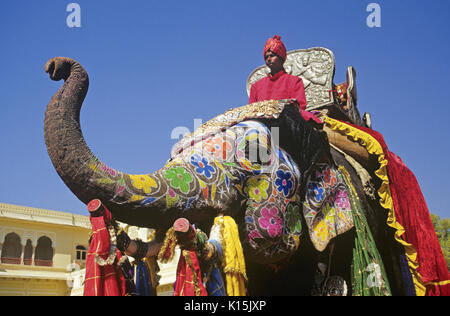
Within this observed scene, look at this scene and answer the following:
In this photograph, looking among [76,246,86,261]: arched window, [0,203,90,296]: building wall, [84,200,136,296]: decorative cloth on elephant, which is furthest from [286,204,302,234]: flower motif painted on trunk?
[76,246,86,261]: arched window

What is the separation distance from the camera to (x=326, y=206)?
3596mm

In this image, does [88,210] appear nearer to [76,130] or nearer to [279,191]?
[76,130]

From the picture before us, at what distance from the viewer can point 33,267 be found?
2170 cm

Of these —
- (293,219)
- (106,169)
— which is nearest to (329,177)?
(293,219)

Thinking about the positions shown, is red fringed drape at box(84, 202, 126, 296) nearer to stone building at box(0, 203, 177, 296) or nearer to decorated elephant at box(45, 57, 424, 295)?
decorated elephant at box(45, 57, 424, 295)

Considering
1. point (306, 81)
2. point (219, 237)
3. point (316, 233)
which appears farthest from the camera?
point (306, 81)

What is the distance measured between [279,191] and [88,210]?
1.29 meters

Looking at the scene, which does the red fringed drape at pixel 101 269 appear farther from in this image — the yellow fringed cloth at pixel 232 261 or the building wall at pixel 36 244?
the building wall at pixel 36 244

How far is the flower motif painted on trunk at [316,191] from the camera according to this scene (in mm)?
3557

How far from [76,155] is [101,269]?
1.85 ft

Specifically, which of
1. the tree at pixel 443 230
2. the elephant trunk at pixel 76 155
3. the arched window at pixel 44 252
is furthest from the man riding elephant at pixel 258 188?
the arched window at pixel 44 252

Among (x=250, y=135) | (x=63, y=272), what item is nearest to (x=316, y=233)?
(x=250, y=135)

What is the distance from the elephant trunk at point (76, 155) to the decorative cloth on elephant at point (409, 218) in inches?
88.4

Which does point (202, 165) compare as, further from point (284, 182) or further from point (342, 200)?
point (342, 200)
